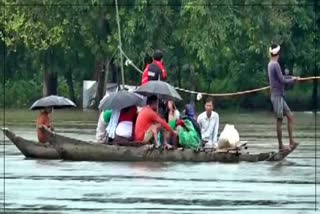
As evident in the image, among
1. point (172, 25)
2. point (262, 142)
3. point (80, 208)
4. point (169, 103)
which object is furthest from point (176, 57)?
point (80, 208)

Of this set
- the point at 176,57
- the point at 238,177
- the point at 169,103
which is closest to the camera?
the point at 238,177

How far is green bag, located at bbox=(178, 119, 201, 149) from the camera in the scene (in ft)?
72.1

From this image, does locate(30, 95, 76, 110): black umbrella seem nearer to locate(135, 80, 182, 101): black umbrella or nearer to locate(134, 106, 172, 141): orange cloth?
locate(135, 80, 182, 101): black umbrella

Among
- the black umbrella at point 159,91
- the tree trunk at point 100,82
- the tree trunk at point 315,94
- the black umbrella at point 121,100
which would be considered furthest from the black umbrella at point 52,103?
the tree trunk at point 315,94

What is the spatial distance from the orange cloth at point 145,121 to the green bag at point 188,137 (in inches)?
19.1

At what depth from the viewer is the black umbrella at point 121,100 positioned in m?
21.9

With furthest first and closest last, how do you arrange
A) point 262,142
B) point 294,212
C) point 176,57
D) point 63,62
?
point 63,62 < point 176,57 < point 262,142 < point 294,212

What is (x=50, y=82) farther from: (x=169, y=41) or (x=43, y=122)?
(x=43, y=122)

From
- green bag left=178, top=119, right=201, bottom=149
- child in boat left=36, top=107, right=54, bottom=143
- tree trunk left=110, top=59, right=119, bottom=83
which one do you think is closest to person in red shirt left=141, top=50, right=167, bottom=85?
green bag left=178, top=119, right=201, bottom=149

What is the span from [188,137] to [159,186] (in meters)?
4.66

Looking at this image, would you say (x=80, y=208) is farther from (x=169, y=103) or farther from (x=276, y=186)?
(x=169, y=103)

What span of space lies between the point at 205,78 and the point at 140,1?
1020 cm

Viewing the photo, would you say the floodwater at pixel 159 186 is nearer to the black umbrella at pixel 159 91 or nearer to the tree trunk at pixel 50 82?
the black umbrella at pixel 159 91

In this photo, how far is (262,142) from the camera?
27.3 meters
